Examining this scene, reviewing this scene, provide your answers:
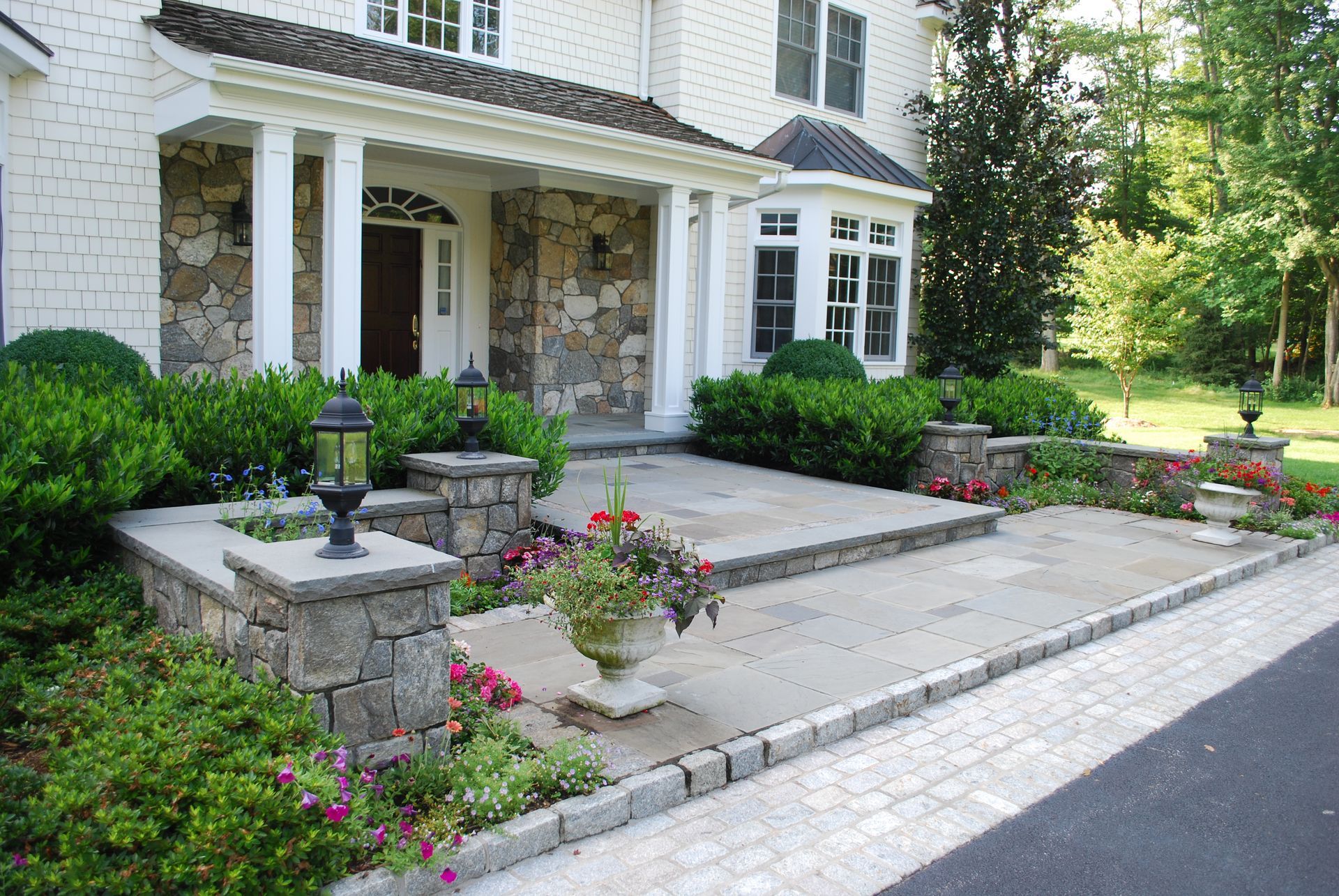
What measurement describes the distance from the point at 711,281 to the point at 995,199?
18.7ft

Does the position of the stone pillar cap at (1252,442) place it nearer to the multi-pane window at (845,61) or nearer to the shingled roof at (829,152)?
the shingled roof at (829,152)

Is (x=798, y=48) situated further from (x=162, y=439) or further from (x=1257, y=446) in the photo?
(x=162, y=439)

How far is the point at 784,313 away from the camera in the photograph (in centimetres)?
1377

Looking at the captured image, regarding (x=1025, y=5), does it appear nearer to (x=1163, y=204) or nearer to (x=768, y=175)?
(x=768, y=175)

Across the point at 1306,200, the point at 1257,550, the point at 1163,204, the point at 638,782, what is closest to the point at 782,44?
the point at 1257,550

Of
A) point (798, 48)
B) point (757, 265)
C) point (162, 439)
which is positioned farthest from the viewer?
point (798, 48)

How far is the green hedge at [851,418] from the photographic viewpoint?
32.7 ft

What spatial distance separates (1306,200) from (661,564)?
25006 millimetres

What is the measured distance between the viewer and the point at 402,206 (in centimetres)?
1177

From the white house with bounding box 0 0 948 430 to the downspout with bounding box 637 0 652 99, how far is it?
4 cm

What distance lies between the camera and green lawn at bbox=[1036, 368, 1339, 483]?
1592 cm

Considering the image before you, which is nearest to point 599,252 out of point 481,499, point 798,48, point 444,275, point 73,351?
point 444,275

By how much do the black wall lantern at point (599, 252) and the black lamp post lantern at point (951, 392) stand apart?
15.4 ft

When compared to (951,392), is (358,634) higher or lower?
lower
